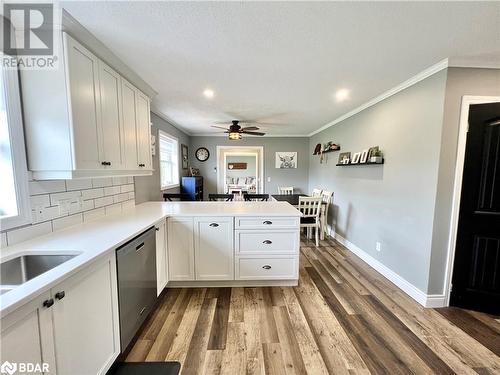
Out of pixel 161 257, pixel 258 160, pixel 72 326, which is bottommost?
pixel 161 257

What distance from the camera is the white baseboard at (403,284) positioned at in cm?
219

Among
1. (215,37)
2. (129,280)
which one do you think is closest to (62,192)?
(129,280)

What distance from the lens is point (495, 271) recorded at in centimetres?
204

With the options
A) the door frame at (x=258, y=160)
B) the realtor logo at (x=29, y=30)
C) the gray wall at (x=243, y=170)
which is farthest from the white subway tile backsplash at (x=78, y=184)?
the gray wall at (x=243, y=170)

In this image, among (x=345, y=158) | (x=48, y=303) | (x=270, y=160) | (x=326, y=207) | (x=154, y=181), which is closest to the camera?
(x=48, y=303)

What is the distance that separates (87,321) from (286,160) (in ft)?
18.7

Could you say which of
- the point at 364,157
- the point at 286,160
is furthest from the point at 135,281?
the point at 286,160

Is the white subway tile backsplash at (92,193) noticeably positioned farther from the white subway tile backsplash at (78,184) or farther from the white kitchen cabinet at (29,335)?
the white kitchen cabinet at (29,335)

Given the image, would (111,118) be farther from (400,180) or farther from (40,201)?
(400,180)

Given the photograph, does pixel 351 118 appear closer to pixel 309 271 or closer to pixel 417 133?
pixel 417 133

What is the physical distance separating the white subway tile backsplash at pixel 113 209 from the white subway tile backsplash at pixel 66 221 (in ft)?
1.28

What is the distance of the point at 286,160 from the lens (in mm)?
6332

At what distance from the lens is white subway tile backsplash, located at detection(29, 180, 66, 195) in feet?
4.93

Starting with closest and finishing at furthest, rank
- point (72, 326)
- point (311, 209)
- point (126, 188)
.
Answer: point (72, 326) < point (126, 188) < point (311, 209)
